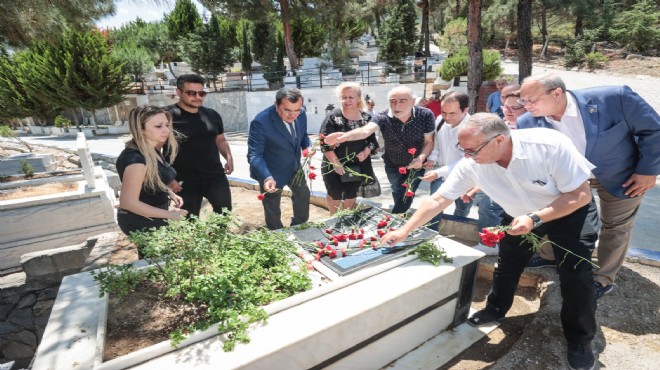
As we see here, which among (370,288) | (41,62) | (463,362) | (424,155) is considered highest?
(41,62)

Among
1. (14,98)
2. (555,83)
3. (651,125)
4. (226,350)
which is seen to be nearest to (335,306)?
(226,350)

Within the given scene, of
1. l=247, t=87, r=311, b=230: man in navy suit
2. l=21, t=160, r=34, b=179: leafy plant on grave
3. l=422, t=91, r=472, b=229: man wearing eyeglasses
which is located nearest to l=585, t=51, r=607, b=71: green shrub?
l=422, t=91, r=472, b=229: man wearing eyeglasses

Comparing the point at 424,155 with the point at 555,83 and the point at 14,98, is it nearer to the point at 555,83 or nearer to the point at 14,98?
the point at 555,83

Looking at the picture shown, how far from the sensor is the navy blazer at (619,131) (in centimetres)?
232

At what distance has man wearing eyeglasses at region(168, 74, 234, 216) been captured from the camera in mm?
3244

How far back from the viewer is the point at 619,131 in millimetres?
2350

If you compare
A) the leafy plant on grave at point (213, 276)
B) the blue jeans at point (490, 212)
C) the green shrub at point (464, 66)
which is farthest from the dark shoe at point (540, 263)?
the green shrub at point (464, 66)

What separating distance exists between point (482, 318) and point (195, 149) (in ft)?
9.01

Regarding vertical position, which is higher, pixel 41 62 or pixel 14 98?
pixel 41 62

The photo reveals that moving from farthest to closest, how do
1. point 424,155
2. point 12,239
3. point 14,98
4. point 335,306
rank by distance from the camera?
point 14,98, point 12,239, point 424,155, point 335,306

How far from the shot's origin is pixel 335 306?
6.57ft

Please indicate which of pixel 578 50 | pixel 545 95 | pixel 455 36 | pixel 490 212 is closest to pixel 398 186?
pixel 490 212

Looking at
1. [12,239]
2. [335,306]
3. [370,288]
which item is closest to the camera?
[335,306]

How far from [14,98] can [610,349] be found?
30539 millimetres
